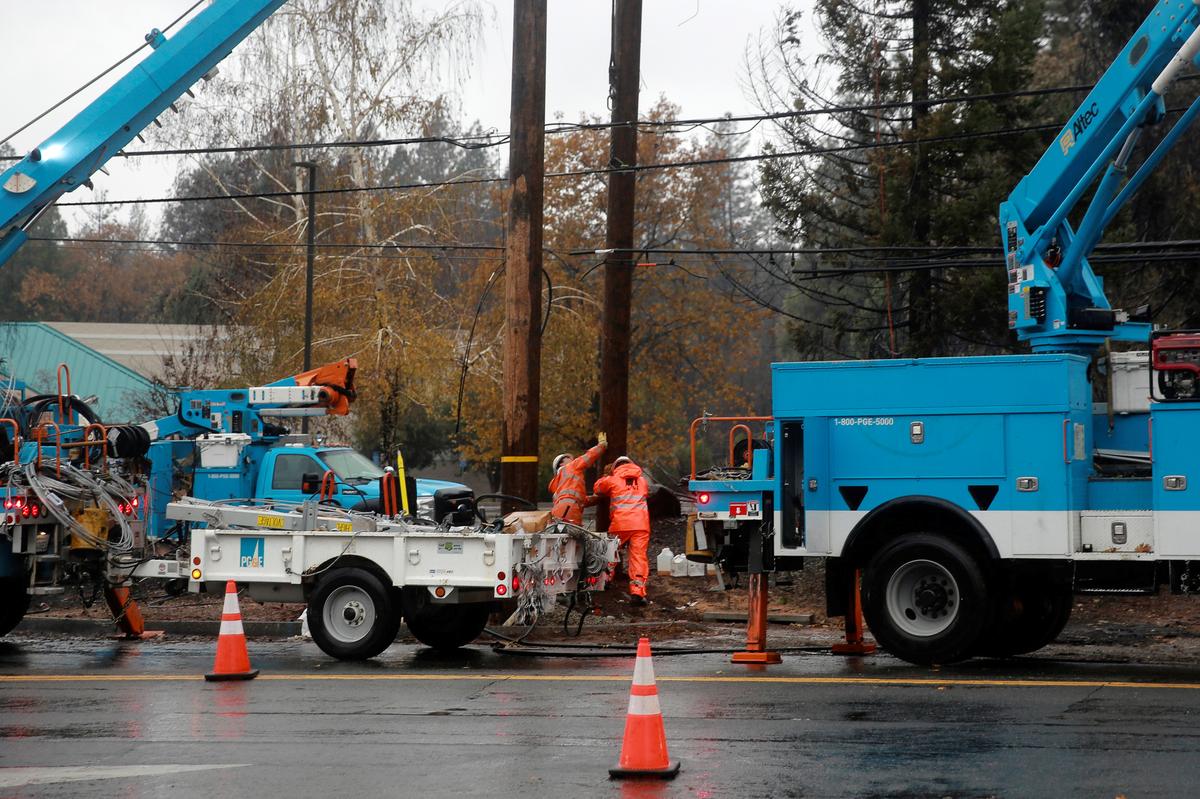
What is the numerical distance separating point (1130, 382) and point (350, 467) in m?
12.0

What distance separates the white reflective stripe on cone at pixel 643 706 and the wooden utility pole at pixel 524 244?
865 cm

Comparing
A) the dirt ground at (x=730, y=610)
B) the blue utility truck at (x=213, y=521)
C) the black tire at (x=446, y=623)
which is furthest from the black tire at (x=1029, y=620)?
the black tire at (x=446, y=623)

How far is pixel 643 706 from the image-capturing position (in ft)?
26.1

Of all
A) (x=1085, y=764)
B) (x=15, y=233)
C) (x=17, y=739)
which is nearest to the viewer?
(x=1085, y=764)

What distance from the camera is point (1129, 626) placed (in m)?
15.8

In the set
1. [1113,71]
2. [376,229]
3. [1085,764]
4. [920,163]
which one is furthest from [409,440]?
[1085,764]

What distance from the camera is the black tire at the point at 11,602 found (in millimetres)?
15711

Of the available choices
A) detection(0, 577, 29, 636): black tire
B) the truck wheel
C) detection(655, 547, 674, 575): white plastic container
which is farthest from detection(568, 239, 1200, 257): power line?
detection(0, 577, 29, 636): black tire

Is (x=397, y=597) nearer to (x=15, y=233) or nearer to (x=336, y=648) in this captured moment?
(x=336, y=648)

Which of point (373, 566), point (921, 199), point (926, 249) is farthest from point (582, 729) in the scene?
point (921, 199)

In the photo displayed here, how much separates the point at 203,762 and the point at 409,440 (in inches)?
1662

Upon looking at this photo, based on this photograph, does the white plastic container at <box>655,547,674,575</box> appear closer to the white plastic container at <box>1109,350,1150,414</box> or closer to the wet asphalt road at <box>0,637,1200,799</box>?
the wet asphalt road at <box>0,637,1200,799</box>

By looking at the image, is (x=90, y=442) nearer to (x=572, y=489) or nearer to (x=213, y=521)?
(x=213, y=521)

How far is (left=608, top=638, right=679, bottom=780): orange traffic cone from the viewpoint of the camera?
7.84m
